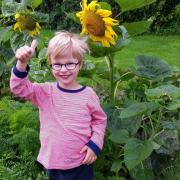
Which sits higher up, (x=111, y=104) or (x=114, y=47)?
(x=114, y=47)

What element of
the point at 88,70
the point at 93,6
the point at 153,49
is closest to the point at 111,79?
the point at 88,70

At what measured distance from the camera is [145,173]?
11.1ft

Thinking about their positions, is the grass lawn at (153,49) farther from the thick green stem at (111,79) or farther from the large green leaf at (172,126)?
the large green leaf at (172,126)

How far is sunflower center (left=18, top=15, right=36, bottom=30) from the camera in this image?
138 inches

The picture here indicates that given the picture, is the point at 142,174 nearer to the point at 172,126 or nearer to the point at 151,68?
the point at 172,126

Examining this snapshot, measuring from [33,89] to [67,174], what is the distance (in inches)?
18.9

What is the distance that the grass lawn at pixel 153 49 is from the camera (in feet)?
25.3

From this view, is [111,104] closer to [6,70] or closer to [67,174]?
[67,174]

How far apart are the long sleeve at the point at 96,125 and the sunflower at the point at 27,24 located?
2.91 feet

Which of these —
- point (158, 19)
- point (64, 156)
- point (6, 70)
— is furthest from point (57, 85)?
point (158, 19)

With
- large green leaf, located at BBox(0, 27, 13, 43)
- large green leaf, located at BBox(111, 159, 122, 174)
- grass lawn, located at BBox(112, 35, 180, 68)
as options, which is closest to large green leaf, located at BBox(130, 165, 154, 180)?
large green leaf, located at BBox(111, 159, 122, 174)

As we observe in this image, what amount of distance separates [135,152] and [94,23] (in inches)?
29.5

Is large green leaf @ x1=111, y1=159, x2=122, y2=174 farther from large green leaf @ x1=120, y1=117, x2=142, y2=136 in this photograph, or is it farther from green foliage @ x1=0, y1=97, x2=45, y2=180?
green foliage @ x1=0, y1=97, x2=45, y2=180

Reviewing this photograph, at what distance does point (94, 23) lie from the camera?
121 inches
